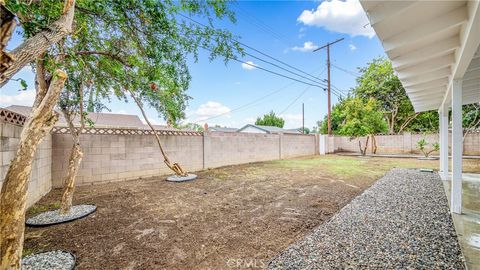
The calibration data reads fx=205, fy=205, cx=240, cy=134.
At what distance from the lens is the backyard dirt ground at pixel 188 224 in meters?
2.01

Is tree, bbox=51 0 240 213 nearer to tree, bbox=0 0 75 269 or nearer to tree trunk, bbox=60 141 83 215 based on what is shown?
tree trunk, bbox=60 141 83 215

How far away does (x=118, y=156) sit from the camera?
17.9 ft

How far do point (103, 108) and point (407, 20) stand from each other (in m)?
4.99

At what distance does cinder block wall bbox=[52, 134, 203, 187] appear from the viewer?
459 centimetres

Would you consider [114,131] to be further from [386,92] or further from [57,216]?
[386,92]

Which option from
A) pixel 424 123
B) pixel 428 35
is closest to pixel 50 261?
pixel 428 35

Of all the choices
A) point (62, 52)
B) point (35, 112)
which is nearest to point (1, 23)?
point (35, 112)

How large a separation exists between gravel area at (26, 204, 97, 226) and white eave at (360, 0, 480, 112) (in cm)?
433

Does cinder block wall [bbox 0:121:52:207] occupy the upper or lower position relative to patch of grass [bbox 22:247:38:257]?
upper

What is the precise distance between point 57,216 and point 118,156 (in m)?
2.65

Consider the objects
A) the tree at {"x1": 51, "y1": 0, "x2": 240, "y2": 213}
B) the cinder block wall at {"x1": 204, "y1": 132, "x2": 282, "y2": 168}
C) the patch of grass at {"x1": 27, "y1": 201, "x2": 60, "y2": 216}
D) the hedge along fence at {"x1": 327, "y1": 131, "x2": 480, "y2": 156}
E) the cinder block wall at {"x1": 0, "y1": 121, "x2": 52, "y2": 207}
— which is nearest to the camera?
the cinder block wall at {"x1": 0, "y1": 121, "x2": 52, "y2": 207}

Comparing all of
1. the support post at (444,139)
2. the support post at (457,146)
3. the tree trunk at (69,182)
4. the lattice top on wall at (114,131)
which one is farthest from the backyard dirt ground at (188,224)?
the support post at (444,139)

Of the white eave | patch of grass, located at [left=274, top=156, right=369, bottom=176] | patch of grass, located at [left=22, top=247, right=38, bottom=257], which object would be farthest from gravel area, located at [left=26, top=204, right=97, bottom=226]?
patch of grass, located at [left=274, top=156, right=369, bottom=176]

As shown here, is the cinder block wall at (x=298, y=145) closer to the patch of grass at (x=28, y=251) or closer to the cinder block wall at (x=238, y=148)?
the cinder block wall at (x=238, y=148)
